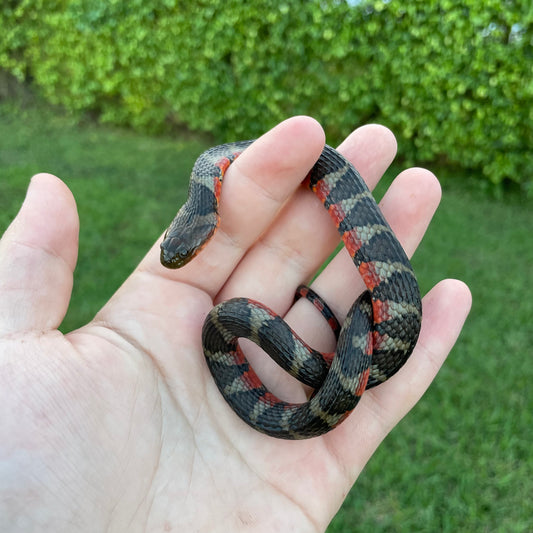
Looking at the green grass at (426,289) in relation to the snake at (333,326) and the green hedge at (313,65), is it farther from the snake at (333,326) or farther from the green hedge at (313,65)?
the snake at (333,326)

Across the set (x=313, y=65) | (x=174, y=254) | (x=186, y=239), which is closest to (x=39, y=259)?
(x=174, y=254)

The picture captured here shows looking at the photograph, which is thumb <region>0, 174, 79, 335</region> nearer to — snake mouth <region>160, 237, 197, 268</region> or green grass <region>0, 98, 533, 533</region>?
snake mouth <region>160, 237, 197, 268</region>

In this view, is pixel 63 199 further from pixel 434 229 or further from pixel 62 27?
pixel 62 27

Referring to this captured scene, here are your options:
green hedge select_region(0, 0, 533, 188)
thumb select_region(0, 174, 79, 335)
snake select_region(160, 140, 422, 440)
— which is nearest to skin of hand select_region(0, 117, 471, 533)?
thumb select_region(0, 174, 79, 335)

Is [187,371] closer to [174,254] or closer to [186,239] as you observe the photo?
[174,254]

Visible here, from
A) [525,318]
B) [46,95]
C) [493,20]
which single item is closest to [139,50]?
[46,95]
